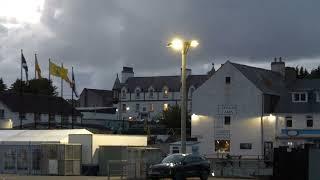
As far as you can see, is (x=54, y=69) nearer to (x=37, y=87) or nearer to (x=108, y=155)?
(x=37, y=87)

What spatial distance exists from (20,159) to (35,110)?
198 ft

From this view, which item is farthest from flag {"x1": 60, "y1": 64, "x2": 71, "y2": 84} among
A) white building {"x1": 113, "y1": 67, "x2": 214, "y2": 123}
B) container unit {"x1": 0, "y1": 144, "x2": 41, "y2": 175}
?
container unit {"x1": 0, "y1": 144, "x2": 41, "y2": 175}

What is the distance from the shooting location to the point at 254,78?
8319 cm

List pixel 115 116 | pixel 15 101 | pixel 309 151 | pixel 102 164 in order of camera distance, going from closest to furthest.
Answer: pixel 309 151 → pixel 102 164 → pixel 15 101 → pixel 115 116

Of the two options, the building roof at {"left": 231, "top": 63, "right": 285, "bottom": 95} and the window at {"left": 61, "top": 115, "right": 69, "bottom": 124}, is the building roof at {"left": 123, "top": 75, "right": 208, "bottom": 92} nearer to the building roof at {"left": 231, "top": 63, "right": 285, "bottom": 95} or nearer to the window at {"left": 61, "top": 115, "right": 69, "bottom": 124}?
the window at {"left": 61, "top": 115, "right": 69, "bottom": 124}

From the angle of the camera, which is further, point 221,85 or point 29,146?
point 221,85

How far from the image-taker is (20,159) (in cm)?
4819

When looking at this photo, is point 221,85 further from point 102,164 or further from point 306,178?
point 306,178

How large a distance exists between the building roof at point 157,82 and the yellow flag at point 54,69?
48372 mm

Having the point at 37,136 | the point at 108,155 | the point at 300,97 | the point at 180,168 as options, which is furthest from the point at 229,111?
the point at 180,168

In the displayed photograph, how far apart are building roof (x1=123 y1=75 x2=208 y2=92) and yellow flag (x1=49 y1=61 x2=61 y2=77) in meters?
48.4

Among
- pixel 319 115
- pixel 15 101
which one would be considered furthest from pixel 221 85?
pixel 15 101

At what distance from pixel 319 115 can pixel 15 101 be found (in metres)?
48.8

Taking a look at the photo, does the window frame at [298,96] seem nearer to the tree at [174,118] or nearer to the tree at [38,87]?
the tree at [174,118]
